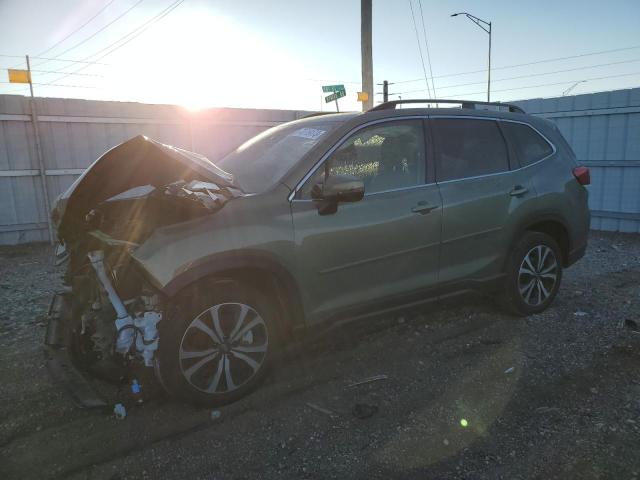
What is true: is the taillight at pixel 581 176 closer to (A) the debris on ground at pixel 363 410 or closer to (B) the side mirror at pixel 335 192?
(B) the side mirror at pixel 335 192

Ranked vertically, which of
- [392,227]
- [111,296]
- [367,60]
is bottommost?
[111,296]

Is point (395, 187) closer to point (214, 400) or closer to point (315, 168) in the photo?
point (315, 168)

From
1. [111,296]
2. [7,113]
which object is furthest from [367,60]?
[111,296]

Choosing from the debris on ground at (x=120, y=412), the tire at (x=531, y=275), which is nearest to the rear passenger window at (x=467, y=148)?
the tire at (x=531, y=275)

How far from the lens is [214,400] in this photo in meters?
2.99

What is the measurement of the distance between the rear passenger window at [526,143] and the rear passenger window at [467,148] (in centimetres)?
15

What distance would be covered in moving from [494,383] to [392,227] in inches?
52.0

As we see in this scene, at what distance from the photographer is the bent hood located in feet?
9.69

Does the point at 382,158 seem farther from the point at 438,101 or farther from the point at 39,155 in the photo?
the point at 39,155

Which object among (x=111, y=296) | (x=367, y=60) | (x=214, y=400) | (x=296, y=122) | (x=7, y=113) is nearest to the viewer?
(x=111, y=296)

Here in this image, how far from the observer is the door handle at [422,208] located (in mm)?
3535

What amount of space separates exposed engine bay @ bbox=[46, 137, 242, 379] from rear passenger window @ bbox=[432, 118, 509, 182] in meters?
1.78

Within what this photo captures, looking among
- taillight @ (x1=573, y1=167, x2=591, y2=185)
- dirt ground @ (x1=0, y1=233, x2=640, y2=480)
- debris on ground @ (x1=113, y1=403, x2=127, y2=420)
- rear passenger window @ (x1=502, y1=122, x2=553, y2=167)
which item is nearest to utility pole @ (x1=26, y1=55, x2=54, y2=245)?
dirt ground @ (x1=0, y1=233, x2=640, y2=480)

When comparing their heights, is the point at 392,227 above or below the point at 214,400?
above
